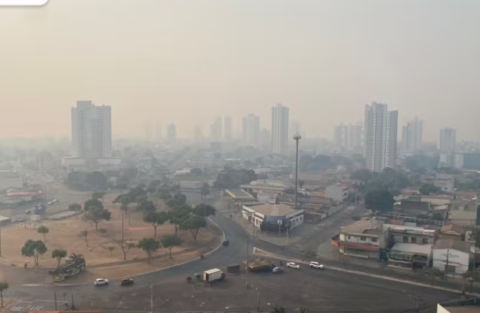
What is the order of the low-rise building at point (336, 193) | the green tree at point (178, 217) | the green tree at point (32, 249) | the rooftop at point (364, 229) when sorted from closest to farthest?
the green tree at point (32, 249)
the rooftop at point (364, 229)
the green tree at point (178, 217)
the low-rise building at point (336, 193)

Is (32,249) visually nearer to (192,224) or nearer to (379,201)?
(192,224)

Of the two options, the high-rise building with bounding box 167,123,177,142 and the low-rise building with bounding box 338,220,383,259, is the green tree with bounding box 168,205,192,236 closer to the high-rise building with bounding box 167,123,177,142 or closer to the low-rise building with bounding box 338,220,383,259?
the low-rise building with bounding box 338,220,383,259

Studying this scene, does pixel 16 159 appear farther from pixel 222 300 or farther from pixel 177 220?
pixel 222 300

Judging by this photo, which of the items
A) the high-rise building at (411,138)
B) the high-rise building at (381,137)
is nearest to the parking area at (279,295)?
the high-rise building at (381,137)

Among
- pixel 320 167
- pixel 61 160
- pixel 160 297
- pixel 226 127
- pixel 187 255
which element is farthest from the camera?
pixel 226 127

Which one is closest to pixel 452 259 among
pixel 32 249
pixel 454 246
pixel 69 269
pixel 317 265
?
pixel 454 246

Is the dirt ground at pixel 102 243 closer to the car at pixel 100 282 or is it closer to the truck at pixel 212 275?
the car at pixel 100 282

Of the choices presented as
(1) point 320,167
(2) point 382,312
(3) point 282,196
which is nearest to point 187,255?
(2) point 382,312
